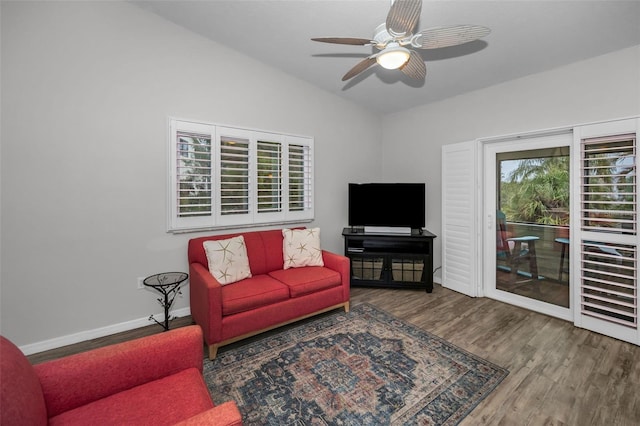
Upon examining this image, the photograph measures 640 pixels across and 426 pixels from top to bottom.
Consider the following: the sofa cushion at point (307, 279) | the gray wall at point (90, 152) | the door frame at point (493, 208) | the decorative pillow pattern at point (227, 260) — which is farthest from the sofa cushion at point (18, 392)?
the door frame at point (493, 208)

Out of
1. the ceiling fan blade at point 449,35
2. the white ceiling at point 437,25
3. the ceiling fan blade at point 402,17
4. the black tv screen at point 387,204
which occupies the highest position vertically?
the white ceiling at point 437,25

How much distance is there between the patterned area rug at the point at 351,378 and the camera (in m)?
1.81

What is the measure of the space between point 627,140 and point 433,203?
6.91 feet

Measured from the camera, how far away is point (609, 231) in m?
2.72

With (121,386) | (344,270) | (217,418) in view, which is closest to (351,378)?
(344,270)

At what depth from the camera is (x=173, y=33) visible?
301 cm

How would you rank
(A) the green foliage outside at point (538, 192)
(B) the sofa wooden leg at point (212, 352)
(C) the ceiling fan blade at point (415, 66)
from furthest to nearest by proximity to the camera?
(A) the green foliage outside at point (538, 192), (B) the sofa wooden leg at point (212, 352), (C) the ceiling fan blade at point (415, 66)

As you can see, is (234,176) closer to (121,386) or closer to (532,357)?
(121,386)

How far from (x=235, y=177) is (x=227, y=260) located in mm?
1065

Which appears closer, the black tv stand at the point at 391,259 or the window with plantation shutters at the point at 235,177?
the window with plantation shutters at the point at 235,177

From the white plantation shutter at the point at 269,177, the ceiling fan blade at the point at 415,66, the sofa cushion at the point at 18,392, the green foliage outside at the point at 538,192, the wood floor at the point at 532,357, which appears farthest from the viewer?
the white plantation shutter at the point at 269,177

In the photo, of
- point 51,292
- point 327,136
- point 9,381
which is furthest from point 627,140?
point 51,292

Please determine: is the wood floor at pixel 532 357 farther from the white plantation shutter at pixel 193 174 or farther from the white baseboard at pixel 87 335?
the white plantation shutter at pixel 193 174

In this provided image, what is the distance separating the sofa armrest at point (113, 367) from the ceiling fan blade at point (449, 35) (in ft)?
7.42
